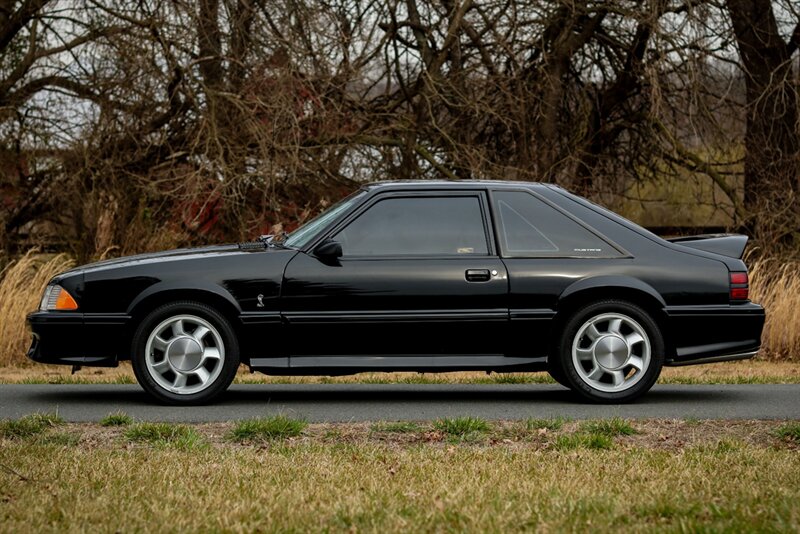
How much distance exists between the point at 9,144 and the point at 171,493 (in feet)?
46.6

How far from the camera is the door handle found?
9164mm

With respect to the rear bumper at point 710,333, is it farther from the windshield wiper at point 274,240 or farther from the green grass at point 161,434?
the green grass at point 161,434

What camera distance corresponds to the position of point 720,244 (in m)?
9.56

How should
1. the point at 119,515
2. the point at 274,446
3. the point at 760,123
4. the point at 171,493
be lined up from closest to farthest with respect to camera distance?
the point at 119,515, the point at 171,493, the point at 274,446, the point at 760,123

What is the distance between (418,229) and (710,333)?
2349 mm

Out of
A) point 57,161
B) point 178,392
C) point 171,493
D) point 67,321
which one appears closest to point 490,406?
point 178,392

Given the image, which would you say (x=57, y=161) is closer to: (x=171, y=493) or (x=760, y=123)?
(x=760, y=123)

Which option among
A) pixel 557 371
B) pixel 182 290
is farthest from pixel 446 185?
pixel 182 290

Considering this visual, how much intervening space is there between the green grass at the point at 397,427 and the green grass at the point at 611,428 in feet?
3.51

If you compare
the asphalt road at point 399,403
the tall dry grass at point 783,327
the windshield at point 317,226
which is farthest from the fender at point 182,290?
the tall dry grass at point 783,327

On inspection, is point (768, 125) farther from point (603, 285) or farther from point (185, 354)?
point (185, 354)

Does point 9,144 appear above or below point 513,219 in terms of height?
above

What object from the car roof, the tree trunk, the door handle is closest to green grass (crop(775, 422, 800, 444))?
the door handle

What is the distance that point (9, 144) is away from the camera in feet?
61.3
